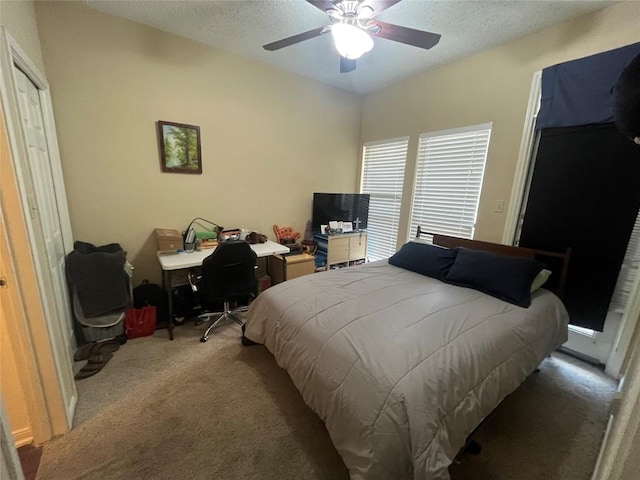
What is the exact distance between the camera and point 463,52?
2.58 meters

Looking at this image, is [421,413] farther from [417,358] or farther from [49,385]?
[49,385]

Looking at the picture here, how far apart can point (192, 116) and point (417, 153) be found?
2619mm

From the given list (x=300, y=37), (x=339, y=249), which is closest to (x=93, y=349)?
(x=339, y=249)

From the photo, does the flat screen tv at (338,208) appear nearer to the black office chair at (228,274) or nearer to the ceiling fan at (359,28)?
the black office chair at (228,274)

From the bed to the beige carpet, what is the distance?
33 centimetres

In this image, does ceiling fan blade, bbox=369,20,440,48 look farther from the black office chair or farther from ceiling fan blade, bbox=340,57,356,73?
the black office chair

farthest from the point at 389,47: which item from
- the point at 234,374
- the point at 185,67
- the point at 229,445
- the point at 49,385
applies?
the point at 49,385

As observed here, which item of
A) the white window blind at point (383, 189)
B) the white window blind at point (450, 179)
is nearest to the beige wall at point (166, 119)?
the white window blind at point (383, 189)

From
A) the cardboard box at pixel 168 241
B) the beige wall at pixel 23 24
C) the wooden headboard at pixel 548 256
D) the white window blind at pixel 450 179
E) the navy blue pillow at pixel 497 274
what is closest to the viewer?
the beige wall at pixel 23 24

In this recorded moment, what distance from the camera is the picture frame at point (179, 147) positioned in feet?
8.46

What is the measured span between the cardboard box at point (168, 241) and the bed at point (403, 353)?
1205 millimetres

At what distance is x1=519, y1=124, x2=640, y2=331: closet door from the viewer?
6.26ft

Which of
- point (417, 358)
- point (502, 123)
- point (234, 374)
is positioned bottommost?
point (234, 374)

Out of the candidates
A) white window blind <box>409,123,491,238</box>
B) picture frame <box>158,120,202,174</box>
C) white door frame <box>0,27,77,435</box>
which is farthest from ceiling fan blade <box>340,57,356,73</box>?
white door frame <box>0,27,77,435</box>
